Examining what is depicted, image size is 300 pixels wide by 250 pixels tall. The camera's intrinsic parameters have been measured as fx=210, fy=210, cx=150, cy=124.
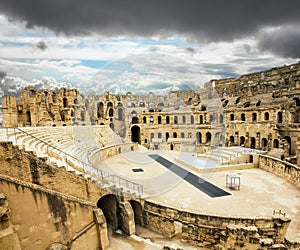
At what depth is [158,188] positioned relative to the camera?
520 inches

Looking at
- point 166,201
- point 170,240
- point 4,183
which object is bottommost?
point 170,240

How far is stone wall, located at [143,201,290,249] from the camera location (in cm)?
859

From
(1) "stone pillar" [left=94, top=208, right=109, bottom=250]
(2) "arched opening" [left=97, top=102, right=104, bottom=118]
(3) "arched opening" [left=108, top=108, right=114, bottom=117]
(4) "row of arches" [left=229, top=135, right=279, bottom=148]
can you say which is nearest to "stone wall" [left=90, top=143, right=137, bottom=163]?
(1) "stone pillar" [left=94, top=208, right=109, bottom=250]

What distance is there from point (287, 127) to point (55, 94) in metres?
34.3

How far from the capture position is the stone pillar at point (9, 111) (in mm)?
28861

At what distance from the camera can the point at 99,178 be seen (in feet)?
37.2

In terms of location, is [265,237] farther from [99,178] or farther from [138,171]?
[138,171]

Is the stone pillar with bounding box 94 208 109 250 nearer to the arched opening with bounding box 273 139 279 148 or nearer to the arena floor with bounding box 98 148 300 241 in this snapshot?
the arena floor with bounding box 98 148 300 241

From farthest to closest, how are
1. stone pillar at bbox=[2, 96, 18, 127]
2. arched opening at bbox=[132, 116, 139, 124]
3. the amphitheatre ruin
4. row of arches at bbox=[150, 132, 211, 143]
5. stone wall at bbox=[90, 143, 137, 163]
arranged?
arched opening at bbox=[132, 116, 139, 124] → row of arches at bbox=[150, 132, 211, 143] → stone pillar at bbox=[2, 96, 18, 127] → stone wall at bbox=[90, 143, 137, 163] → the amphitheatre ruin

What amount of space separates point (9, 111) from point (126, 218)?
27068 millimetres

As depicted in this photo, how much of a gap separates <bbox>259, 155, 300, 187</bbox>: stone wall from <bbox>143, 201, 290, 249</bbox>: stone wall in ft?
19.8

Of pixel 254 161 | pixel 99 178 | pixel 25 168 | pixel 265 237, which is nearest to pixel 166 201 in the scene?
pixel 99 178

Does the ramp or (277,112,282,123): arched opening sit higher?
(277,112,282,123): arched opening

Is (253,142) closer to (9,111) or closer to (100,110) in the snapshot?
(100,110)
